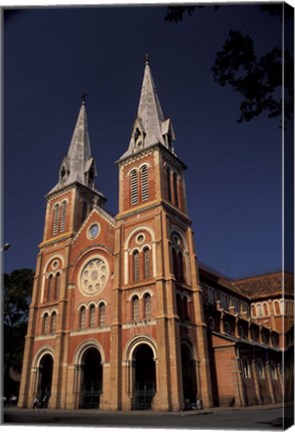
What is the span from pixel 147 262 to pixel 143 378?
7359 millimetres

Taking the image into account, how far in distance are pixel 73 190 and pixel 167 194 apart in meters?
10.00

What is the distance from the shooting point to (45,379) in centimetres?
2670

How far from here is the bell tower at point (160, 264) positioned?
20781mm

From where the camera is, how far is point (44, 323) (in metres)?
28.0

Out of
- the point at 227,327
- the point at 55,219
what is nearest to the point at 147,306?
the point at 227,327

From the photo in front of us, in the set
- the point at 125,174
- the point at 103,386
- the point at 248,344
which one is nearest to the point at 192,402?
the point at 103,386

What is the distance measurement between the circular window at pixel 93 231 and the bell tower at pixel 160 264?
247 centimetres

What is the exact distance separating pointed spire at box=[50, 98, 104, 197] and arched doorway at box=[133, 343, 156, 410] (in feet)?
51.6

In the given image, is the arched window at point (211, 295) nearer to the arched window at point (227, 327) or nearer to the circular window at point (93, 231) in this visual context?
the arched window at point (227, 327)

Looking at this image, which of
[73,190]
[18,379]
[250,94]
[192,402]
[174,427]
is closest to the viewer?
[250,94]

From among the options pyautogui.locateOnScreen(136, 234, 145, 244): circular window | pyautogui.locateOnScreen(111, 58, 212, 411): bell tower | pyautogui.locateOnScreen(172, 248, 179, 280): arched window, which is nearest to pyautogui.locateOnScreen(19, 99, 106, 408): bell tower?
pyautogui.locateOnScreen(111, 58, 212, 411): bell tower

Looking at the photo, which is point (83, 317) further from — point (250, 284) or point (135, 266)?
point (250, 284)

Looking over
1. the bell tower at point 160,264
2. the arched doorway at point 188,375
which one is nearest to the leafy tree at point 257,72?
the bell tower at point 160,264

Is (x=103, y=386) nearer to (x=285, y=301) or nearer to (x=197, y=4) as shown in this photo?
(x=285, y=301)
